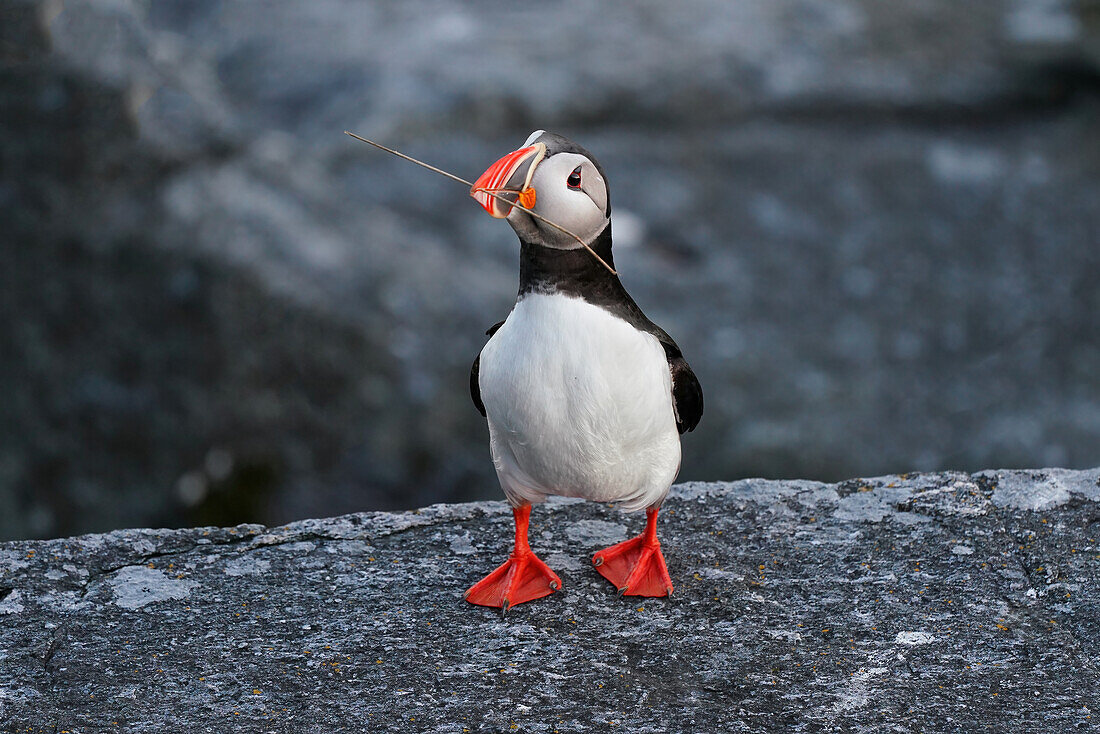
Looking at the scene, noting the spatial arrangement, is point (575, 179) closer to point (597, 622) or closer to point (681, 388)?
point (681, 388)

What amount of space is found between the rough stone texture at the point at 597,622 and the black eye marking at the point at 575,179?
964 millimetres

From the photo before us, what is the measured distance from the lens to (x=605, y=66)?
732 cm

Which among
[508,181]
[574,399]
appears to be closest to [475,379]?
[574,399]

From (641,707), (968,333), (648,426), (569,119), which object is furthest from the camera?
(569,119)

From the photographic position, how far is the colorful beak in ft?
7.55

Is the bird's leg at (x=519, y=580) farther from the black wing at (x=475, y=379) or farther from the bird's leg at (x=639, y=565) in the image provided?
the black wing at (x=475, y=379)

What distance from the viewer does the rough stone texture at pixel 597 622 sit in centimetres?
244

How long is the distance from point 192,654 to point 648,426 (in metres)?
1.07

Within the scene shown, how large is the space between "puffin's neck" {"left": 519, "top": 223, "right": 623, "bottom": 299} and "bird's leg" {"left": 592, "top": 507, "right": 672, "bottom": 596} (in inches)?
24.6

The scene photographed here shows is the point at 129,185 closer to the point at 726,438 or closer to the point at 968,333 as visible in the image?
the point at 726,438

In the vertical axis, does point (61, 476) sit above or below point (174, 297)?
below

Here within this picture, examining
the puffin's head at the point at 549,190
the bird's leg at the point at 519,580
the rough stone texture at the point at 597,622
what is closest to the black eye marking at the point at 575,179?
the puffin's head at the point at 549,190

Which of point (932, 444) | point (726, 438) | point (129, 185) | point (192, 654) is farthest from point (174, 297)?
point (932, 444)

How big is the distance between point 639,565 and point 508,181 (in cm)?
99
